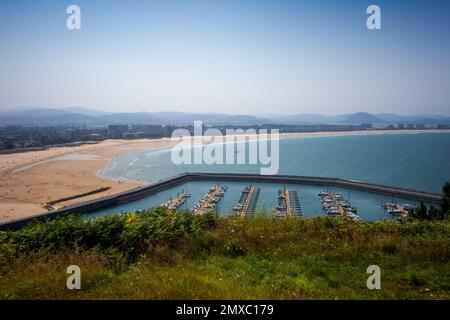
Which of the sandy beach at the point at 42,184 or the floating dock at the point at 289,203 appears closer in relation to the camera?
the floating dock at the point at 289,203

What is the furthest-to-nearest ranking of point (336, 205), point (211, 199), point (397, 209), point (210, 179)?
point (210, 179), point (211, 199), point (336, 205), point (397, 209)

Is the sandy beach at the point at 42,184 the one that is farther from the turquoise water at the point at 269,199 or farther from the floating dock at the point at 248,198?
the floating dock at the point at 248,198

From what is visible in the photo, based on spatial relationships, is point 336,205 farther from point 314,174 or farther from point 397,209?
point 314,174

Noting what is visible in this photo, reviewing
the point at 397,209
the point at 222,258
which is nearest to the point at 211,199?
the point at 397,209

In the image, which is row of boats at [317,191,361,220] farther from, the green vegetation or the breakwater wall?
the green vegetation

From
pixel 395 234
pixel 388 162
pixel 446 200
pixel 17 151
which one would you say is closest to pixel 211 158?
pixel 388 162

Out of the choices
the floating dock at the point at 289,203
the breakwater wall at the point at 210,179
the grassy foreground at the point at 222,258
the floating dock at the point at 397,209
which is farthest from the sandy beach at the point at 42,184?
the floating dock at the point at 397,209
